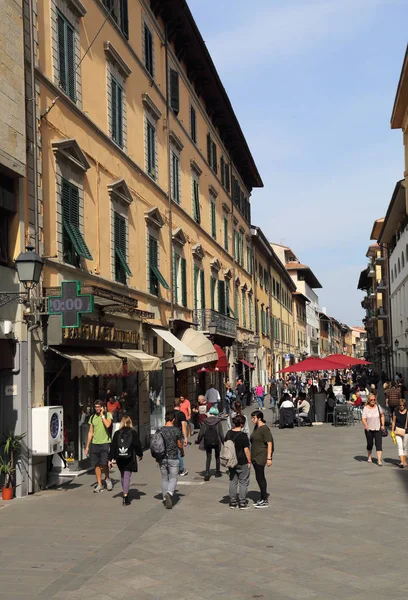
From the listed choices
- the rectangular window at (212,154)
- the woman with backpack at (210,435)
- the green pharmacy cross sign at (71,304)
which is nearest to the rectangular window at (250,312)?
the rectangular window at (212,154)

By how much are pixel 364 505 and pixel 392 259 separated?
4181cm

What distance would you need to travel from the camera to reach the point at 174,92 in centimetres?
2642

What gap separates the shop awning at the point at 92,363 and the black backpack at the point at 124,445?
243 cm

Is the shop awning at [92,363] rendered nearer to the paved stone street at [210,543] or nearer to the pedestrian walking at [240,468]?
the paved stone street at [210,543]

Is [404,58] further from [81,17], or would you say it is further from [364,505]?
[364,505]

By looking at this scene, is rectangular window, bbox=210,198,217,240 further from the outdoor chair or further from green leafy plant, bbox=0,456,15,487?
green leafy plant, bbox=0,456,15,487

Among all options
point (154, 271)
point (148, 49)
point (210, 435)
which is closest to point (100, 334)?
point (210, 435)

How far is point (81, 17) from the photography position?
17.2 m

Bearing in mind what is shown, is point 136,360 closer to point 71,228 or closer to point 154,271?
point 71,228

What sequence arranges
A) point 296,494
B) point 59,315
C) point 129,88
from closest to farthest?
point 296,494 < point 59,315 < point 129,88

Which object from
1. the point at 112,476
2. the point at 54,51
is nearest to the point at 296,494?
the point at 112,476

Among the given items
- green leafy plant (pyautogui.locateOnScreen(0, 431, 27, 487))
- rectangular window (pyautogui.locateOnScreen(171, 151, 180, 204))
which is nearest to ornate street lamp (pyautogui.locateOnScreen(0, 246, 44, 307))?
green leafy plant (pyautogui.locateOnScreen(0, 431, 27, 487))

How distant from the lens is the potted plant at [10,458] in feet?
41.9

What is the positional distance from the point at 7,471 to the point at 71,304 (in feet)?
10.3
